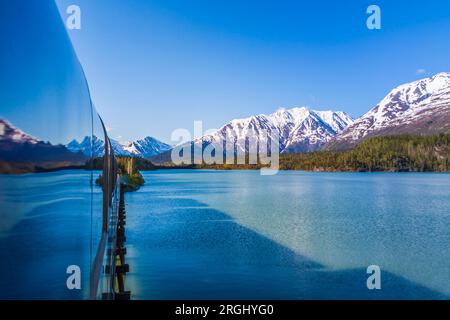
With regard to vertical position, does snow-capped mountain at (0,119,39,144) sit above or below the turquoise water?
above

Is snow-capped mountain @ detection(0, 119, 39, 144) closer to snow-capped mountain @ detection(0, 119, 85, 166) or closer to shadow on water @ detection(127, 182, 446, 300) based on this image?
snow-capped mountain @ detection(0, 119, 85, 166)

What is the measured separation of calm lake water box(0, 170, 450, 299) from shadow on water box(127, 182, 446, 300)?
5 cm

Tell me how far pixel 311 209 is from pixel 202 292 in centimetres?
2829

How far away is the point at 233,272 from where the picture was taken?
1983 centimetres

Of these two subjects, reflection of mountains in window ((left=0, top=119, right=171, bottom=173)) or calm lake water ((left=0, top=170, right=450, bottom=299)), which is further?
calm lake water ((left=0, top=170, right=450, bottom=299))

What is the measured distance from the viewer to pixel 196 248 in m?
24.8

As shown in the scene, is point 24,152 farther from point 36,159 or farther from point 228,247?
point 228,247

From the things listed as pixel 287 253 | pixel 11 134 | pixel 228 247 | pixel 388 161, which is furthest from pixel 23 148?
pixel 388 161

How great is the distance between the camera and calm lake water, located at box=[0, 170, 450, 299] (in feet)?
6.85

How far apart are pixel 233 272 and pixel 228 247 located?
5.63 metres

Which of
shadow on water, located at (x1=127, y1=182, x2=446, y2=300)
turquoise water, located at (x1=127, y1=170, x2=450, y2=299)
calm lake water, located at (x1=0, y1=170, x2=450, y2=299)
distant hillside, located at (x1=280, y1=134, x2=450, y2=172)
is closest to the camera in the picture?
calm lake water, located at (x1=0, y1=170, x2=450, y2=299)

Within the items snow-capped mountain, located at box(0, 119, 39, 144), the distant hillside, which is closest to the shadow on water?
snow-capped mountain, located at box(0, 119, 39, 144)

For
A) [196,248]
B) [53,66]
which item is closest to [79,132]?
[53,66]

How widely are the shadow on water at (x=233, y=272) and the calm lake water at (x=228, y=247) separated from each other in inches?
1.9
